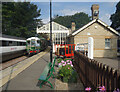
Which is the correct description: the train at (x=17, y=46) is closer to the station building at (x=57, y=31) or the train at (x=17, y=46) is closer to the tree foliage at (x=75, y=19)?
the station building at (x=57, y=31)

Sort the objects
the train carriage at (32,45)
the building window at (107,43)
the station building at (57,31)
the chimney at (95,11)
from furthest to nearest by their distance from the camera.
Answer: the station building at (57,31) < the chimney at (95,11) < the train carriage at (32,45) < the building window at (107,43)

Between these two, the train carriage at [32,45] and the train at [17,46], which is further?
the train carriage at [32,45]

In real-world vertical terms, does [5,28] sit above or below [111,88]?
above

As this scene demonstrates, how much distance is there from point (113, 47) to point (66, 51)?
9652 millimetres

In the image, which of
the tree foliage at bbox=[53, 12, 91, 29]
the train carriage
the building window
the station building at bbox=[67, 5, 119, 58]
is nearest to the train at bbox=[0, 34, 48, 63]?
the train carriage

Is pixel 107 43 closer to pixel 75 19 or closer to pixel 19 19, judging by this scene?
pixel 19 19

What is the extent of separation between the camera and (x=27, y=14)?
38.3 metres

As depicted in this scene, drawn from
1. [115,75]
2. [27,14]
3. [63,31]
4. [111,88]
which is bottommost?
[111,88]

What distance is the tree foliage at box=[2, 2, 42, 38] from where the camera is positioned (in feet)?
110

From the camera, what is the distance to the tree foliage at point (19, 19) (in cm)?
3362

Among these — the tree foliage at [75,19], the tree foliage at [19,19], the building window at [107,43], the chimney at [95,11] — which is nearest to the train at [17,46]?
the chimney at [95,11]

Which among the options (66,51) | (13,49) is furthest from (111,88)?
(13,49)

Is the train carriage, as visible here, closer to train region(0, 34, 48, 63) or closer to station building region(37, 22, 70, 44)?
train region(0, 34, 48, 63)

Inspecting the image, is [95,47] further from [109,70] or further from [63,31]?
[109,70]
